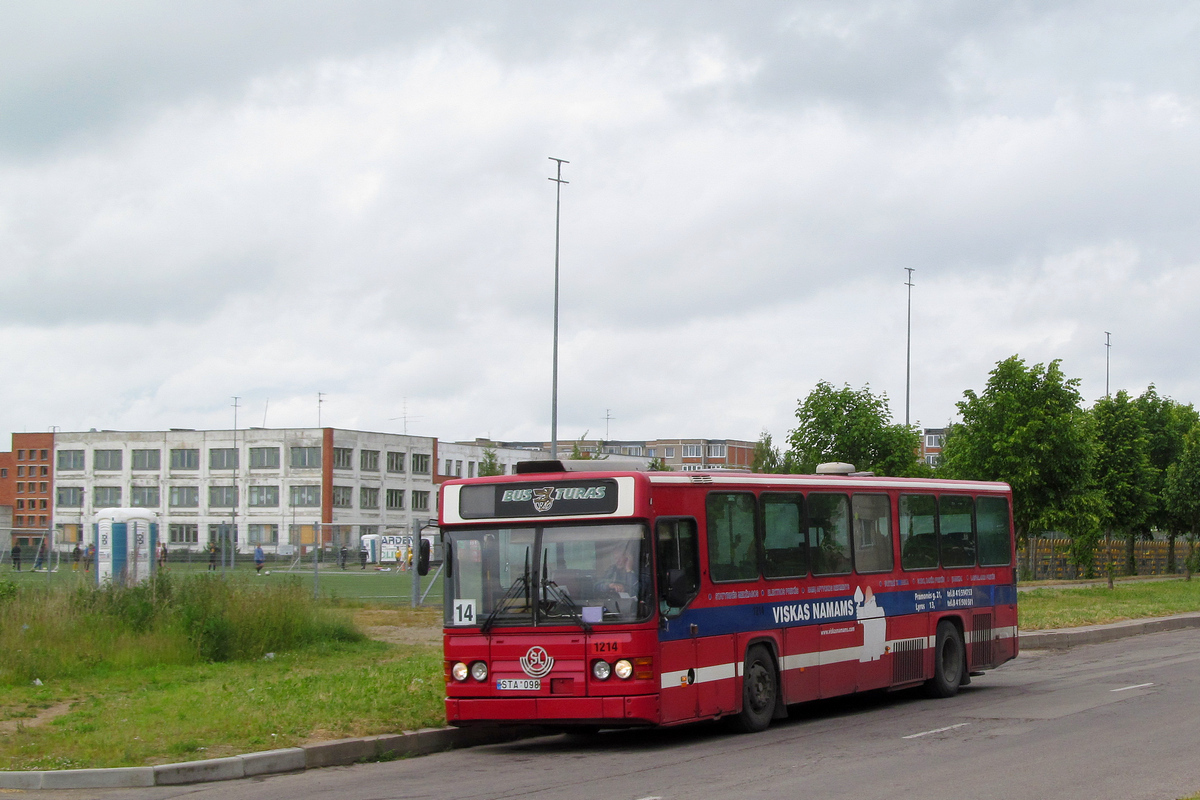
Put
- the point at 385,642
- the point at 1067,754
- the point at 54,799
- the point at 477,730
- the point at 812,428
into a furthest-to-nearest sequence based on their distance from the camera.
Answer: the point at 812,428, the point at 385,642, the point at 477,730, the point at 1067,754, the point at 54,799

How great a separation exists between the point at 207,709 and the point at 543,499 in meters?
4.04

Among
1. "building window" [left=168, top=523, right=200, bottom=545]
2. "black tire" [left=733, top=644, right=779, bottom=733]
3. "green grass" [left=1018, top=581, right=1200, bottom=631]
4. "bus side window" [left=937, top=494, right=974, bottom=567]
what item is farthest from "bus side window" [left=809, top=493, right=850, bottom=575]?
"building window" [left=168, top=523, right=200, bottom=545]

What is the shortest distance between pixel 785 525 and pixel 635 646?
2.99 m

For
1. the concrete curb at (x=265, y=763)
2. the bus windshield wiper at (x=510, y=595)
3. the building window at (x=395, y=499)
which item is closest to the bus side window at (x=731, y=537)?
the bus windshield wiper at (x=510, y=595)

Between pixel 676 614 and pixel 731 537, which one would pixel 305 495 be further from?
pixel 676 614

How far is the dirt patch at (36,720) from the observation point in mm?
12399

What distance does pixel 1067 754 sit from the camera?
11281mm

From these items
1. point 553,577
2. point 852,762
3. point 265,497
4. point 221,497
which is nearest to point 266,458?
point 265,497

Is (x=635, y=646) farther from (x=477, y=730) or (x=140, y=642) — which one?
(x=140, y=642)

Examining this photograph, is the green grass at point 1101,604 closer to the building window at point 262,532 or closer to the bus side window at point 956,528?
the bus side window at point 956,528

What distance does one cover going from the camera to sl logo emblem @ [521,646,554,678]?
12047mm

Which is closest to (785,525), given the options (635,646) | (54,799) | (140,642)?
(635,646)

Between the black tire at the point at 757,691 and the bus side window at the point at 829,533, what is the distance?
135 cm

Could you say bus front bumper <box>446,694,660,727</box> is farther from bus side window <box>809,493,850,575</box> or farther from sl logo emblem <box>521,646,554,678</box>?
bus side window <box>809,493,850,575</box>
